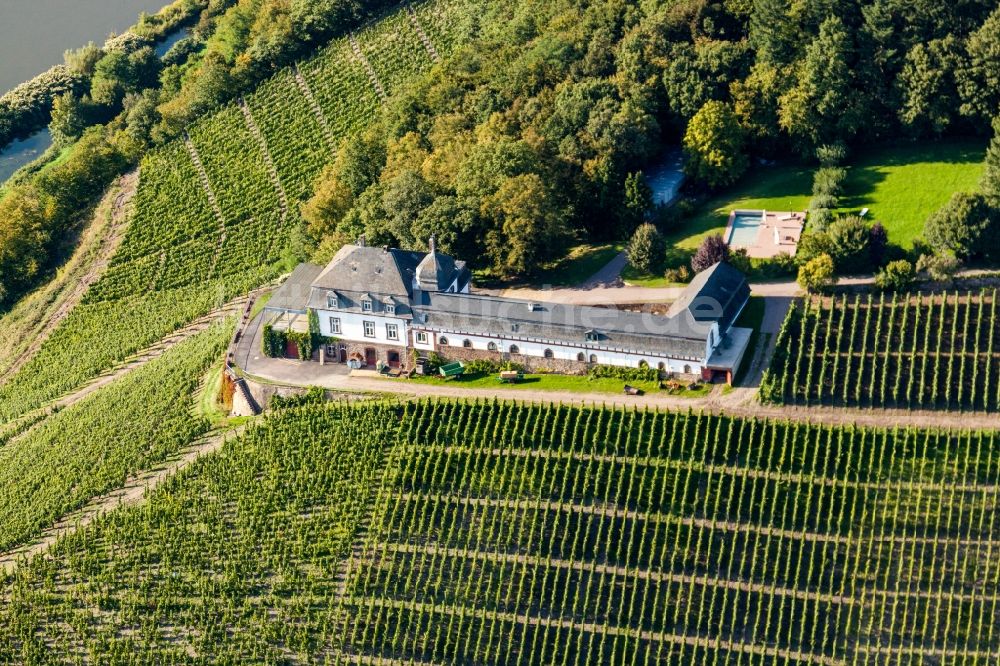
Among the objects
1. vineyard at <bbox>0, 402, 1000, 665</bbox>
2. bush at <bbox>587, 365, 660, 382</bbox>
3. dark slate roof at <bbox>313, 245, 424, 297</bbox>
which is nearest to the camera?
vineyard at <bbox>0, 402, 1000, 665</bbox>

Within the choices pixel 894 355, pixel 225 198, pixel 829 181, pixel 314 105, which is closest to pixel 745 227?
pixel 829 181

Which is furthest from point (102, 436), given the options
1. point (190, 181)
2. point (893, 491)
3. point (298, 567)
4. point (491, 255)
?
point (893, 491)

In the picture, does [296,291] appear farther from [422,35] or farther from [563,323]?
[422,35]

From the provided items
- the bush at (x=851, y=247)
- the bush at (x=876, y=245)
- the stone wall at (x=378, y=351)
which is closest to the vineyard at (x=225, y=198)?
the stone wall at (x=378, y=351)

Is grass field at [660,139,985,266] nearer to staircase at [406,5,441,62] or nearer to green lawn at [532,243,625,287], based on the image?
green lawn at [532,243,625,287]

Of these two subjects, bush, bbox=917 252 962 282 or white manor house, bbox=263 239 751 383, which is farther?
bush, bbox=917 252 962 282

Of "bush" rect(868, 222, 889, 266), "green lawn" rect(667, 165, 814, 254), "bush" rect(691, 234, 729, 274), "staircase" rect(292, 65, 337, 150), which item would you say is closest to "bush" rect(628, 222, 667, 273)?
"bush" rect(691, 234, 729, 274)
